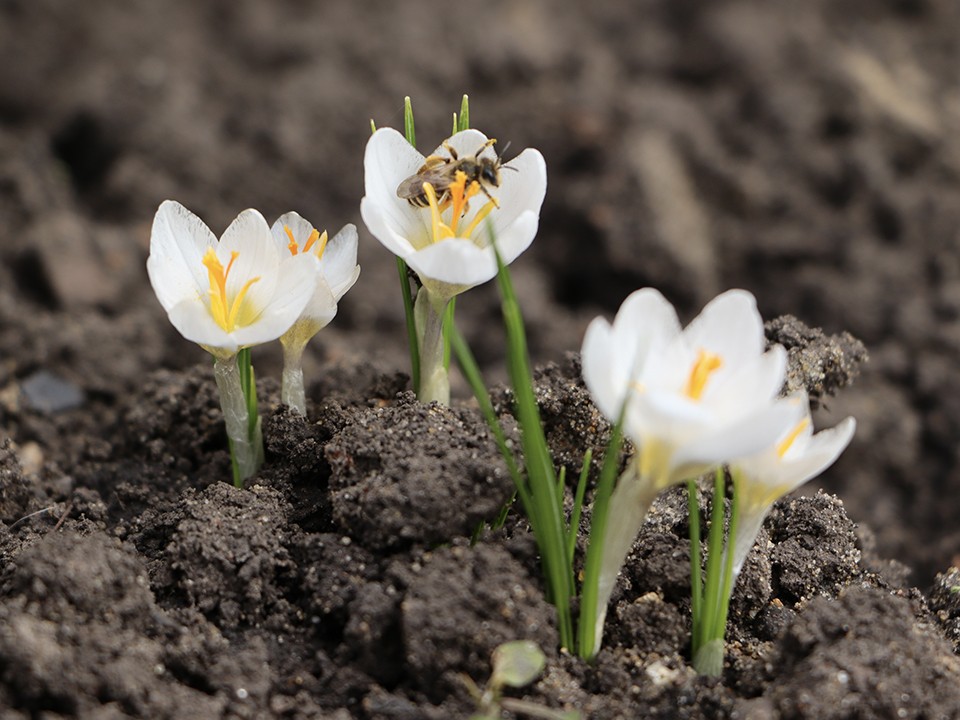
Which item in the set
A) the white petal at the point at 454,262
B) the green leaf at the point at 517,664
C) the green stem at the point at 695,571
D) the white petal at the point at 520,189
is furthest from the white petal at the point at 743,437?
the white petal at the point at 520,189

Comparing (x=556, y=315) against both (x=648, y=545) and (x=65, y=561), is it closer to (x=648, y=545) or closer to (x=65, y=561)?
(x=648, y=545)

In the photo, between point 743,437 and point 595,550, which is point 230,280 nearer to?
point 595,550

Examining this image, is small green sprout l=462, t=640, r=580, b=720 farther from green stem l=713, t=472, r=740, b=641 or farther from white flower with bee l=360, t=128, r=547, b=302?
white flower with bee l=360, t=128, r=547, b=302

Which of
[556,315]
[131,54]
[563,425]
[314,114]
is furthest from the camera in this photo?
[131,54]

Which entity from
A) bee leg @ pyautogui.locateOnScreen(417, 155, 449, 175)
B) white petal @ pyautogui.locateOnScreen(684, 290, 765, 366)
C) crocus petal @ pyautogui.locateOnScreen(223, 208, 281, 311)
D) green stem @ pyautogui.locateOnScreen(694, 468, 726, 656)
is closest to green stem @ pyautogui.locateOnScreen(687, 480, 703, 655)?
green stem @ pyautogui.locateOnScreen(694, 468, 726, 656)

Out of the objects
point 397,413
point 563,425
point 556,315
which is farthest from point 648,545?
point 556,315

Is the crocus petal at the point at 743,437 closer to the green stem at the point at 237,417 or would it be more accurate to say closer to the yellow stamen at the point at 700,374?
the yellow stamen at the point at 700,374
